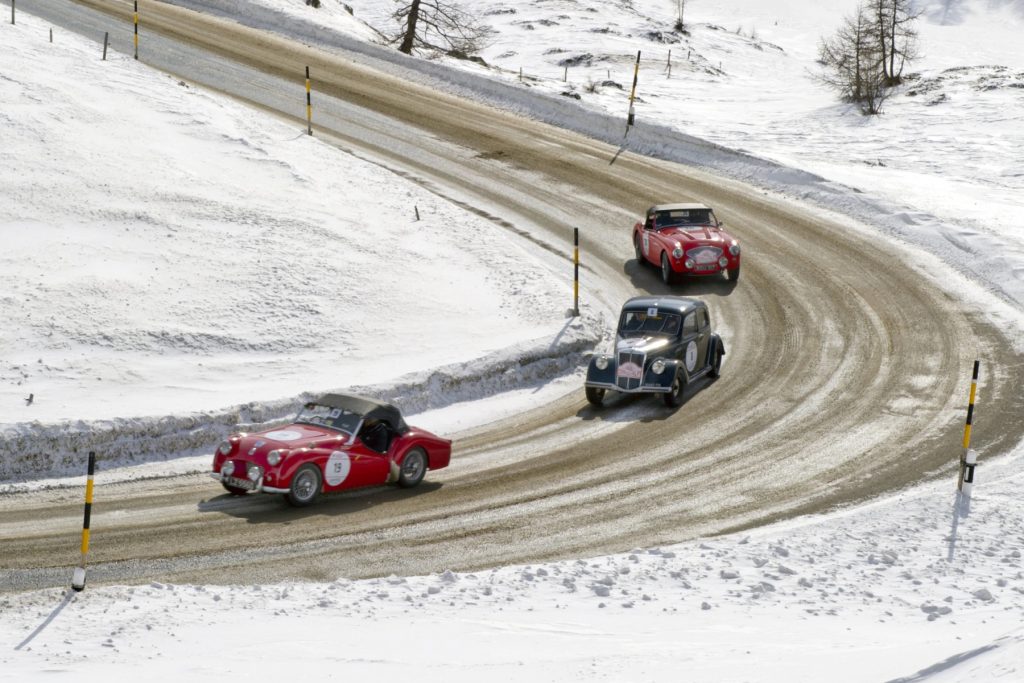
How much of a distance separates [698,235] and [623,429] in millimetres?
7927

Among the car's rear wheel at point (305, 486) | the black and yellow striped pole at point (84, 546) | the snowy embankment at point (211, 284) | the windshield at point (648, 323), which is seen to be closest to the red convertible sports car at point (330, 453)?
the car's rear wheel at point (305, 486)

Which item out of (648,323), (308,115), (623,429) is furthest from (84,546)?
(308,115)

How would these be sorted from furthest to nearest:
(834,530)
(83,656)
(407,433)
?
(407,433), (834,530), (83,656)

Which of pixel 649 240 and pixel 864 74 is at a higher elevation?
pixel 864 74

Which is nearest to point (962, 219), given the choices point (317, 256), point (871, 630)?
point (317, 256)

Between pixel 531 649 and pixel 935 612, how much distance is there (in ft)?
13.4

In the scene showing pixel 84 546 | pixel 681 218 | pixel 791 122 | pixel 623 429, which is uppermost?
pixel 791 122

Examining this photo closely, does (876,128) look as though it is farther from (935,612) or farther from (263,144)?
(935,612)

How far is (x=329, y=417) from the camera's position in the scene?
51.7 feet

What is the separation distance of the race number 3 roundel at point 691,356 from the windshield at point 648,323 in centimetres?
33

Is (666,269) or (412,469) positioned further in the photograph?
(666,269)

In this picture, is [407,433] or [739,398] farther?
[739,398]

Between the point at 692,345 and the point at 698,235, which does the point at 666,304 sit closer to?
the point at 692,345

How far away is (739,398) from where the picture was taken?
19.7m
